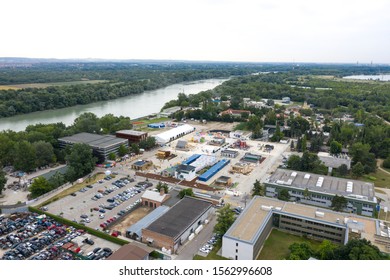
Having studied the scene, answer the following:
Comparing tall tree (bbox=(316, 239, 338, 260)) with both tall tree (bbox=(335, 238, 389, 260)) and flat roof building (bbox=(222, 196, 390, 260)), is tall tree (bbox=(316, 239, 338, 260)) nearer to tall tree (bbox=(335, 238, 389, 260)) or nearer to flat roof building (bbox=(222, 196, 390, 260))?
tall tree (bbox=(335, 238, 389, 260))

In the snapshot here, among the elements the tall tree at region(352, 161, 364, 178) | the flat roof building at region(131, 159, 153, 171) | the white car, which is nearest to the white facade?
the white car

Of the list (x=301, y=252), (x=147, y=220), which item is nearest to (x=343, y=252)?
(x=301, y=252)

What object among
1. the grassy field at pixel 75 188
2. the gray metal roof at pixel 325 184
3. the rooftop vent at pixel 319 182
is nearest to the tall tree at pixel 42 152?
the grassy field at pixel 75 188

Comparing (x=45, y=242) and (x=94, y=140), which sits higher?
(x=94, y=140)

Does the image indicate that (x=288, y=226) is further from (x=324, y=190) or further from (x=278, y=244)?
(x=324, y=190)

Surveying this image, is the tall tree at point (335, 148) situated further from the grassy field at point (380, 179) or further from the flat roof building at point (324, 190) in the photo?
the flat roof building at point (324, 190)

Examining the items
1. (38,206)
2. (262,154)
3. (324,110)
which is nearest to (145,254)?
(38,206)
